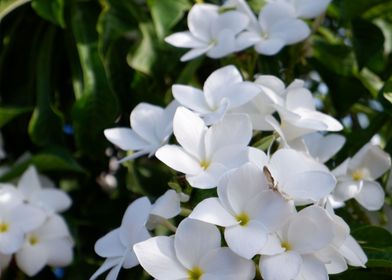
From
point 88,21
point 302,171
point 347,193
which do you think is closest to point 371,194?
point 347,193

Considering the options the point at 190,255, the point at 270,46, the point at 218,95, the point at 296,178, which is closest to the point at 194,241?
the point at 190,255

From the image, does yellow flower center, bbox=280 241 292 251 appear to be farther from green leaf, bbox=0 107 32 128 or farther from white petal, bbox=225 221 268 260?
green leaf, bbox=0 107 32 128

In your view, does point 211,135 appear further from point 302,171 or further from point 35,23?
point 35,23

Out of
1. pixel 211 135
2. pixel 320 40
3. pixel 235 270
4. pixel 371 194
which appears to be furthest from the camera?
pixel 320 40

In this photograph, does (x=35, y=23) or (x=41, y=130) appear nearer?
(x=41, y=130)

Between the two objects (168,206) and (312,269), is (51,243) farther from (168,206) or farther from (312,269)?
(312,269)

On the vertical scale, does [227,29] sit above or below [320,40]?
above
